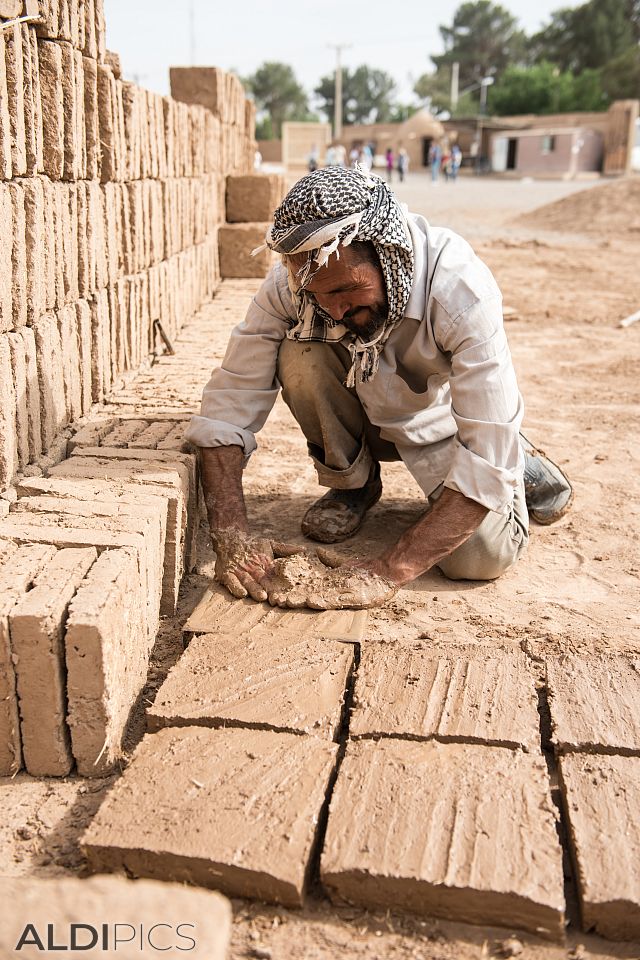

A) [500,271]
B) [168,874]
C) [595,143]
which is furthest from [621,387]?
[595,143]

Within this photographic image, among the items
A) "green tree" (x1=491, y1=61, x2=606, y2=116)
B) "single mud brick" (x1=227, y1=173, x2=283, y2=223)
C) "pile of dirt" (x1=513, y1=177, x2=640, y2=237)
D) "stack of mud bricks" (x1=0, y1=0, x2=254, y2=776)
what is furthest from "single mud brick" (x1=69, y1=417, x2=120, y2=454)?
"green tree" (x1=491, y1=61, x2=606, y2=116)

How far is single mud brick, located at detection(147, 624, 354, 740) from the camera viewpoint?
230 cm

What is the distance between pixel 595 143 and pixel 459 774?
121 feet

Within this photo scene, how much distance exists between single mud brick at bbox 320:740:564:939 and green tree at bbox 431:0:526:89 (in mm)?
75875

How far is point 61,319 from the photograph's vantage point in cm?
346

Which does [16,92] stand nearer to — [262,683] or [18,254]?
[18,254]

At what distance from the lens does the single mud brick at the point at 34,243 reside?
3.10m

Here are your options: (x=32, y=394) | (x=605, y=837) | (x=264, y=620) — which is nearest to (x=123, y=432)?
(x=32, y=394)

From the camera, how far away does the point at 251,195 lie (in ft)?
27.0

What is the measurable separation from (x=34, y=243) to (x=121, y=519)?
1143 millimetres

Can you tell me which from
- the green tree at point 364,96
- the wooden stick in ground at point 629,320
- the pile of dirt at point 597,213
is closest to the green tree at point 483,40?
the green tree at point 364,96

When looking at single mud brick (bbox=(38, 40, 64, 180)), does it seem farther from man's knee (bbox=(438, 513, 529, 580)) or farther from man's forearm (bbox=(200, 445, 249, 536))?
man's knee (bbox=(438, 513, 529, 580))

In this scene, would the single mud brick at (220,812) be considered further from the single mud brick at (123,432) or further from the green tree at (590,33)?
the green tree at (590,33)

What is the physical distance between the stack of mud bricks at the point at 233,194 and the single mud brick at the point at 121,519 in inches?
209
